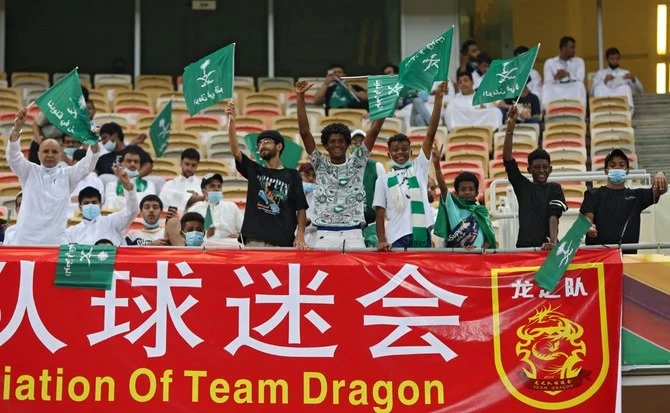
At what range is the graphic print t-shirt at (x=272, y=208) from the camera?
9547 mm

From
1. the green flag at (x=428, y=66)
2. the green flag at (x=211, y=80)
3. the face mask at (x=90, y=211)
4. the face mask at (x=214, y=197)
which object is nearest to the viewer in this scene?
the green flag at (x=428, y=66)

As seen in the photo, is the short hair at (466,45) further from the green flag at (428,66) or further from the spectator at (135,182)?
the green flag at (428,66)

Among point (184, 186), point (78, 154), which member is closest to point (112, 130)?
point (78, 154)

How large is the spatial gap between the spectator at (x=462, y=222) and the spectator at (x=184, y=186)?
4.49 metres

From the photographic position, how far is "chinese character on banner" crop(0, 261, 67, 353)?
9.02m

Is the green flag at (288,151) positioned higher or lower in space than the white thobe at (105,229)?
higher

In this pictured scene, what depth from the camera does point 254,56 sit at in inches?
846

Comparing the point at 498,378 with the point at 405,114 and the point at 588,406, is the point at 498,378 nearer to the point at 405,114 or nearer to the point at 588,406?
the point at 588,406

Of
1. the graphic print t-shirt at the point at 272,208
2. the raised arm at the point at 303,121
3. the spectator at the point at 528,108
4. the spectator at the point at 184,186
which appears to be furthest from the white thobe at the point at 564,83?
the graphic print t-shirt at the point at 272,208

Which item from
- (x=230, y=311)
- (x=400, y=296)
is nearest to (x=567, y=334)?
(x=400, y=296)

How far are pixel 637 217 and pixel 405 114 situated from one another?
8.07m

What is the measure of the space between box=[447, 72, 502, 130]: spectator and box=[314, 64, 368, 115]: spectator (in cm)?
123

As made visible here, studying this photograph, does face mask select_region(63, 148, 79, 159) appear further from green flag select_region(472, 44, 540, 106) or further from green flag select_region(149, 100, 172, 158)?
green flag select_region(472, 44, 540, 106)

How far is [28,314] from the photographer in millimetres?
9070
